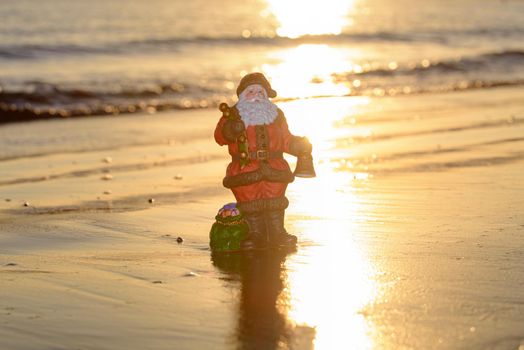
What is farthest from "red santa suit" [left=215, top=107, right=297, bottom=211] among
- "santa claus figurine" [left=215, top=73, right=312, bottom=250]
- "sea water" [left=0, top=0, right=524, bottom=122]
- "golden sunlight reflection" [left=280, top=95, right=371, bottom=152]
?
"sea water" [left=0, top=0, right=524, bottom=122]

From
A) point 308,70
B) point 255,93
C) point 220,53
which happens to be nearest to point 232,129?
point 255,93

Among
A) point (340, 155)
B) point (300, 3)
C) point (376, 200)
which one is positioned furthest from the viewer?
point (300, 3)

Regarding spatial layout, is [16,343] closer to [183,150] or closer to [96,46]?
[183,150]

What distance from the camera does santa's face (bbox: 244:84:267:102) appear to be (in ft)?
24.5

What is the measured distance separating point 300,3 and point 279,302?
59993mm

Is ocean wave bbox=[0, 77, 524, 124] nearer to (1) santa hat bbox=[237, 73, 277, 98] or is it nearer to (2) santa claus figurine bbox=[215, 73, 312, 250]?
(1) santa hat bbox=[237, 73, 277, 98]

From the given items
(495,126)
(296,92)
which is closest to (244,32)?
(296,92)

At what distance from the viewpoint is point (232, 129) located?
7246 millimetres

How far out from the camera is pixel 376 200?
9109 mm

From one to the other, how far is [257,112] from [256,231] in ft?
2.57

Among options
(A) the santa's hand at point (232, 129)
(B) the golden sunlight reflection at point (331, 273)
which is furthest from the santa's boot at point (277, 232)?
(A) the santa's hand at point (232, 129)

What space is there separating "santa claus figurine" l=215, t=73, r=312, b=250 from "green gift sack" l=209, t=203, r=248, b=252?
44mm

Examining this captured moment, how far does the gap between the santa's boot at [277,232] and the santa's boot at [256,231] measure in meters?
0.04

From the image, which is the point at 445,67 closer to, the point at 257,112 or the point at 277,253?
the point at 257,112
